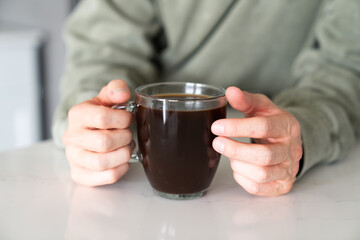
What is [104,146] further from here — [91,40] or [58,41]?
[58,41]

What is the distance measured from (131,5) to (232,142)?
0.69 meters

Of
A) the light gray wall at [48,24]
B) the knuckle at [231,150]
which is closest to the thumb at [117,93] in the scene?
the knuckle at [231,150]

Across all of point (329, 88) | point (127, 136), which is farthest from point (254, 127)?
point (329, 88)

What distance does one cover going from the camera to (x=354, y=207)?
74 centimetres

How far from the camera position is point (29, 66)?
259 centimetres

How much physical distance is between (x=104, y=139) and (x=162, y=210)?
6.3 inches

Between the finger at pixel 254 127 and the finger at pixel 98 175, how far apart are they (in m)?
0.21

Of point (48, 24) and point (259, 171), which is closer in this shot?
point (259, 171)

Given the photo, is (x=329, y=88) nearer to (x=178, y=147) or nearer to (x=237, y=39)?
(x=237, y=39)

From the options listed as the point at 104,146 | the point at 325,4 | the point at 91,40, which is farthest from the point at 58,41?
the point at 104,146

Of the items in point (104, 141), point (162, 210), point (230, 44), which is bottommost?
point (162, 210)

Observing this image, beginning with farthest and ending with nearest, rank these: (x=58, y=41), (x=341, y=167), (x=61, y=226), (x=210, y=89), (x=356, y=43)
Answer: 1. (x=58, y=41)
2. (x=356, y=43)
3. (x=341, y=167)
4. (x=210, y=89)
5. (x=61, y=226)

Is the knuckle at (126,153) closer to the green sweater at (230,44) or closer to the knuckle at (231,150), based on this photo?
the knuckle at (231,150)

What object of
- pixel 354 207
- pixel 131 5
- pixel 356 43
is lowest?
pixel 354 207
